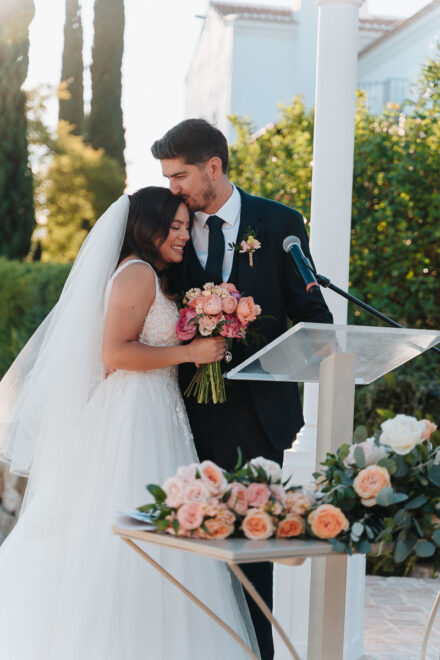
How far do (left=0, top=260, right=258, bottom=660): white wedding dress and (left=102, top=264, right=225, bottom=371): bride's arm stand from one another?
3.3 inches

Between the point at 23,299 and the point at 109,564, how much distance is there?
600 cm

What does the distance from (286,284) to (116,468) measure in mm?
895

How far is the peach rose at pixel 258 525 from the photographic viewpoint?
206 cm

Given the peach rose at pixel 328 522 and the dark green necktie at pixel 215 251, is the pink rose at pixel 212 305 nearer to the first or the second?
the dark green necktie at pixel 215 251

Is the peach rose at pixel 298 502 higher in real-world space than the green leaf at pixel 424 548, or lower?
higher

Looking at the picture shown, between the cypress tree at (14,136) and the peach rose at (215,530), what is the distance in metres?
10.5

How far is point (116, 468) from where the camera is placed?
3250 mm

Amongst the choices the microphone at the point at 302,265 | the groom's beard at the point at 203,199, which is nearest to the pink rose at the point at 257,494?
the microphone at the point at 302,265

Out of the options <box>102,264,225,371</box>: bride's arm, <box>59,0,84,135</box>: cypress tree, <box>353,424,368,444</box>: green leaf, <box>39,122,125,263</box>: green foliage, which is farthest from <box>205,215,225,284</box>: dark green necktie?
<box>39,122,125,263</box>: green foliage

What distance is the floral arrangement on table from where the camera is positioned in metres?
2.06

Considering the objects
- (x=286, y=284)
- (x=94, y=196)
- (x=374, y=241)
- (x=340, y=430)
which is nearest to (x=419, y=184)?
(x=374, y=241)

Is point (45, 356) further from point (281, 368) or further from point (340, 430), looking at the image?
point (340, 430)

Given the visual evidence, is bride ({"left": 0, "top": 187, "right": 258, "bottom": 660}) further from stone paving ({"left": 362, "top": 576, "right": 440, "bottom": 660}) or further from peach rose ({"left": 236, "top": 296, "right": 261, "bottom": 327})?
stone paving ({"left": 362, "top": 576, "right": 440, "bottom": 660})

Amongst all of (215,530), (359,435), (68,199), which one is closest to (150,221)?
(359,435)
